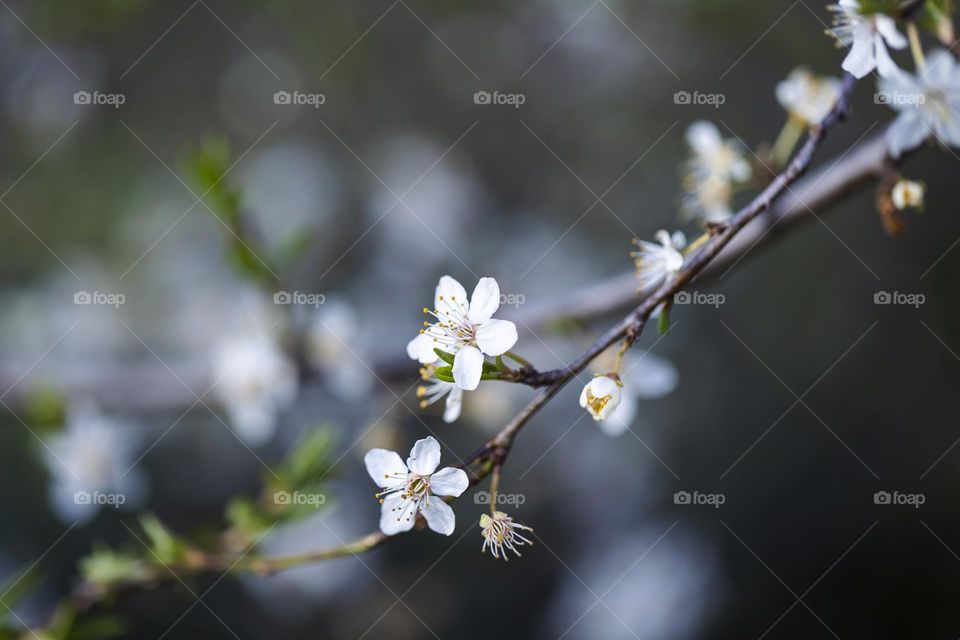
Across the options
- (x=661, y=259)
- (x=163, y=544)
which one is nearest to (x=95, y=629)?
(x=163, y=544)

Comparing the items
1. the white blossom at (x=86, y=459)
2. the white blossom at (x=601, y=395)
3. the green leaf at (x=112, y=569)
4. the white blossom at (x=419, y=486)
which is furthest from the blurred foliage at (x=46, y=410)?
the white blossom at (x=601, y=395)

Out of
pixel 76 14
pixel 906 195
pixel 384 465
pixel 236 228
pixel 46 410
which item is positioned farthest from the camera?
pixel 76 14

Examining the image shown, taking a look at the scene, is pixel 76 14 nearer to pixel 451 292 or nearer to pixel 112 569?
pixel 112 569

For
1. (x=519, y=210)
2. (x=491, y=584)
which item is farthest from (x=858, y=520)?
(x=519, y=210)

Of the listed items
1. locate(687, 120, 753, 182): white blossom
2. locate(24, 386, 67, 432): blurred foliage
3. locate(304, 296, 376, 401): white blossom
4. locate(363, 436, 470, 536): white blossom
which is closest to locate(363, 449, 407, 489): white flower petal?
locate(363, 436, 470, 536): white blossom

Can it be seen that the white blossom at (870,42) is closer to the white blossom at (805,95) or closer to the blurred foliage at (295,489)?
the white blossom at (805,95)

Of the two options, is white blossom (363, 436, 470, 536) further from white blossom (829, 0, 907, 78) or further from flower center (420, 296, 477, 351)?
white blossom (829, 0, 907, 78)
